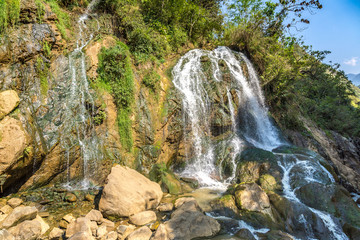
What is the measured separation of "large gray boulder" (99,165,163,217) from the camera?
17.1 feet

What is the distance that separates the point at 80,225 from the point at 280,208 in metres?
5.69

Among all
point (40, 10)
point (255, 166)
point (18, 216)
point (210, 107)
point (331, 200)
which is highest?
point (40, 10)

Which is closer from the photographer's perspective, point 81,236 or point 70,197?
point 81,236

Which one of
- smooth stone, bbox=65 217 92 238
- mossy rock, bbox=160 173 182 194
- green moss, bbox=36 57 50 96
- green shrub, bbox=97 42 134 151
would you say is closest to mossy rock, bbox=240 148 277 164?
mossy rock, bbox=160 173 182 194

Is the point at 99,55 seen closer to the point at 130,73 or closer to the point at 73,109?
the point at 130,73

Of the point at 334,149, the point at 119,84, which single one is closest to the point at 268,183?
the point at 119,84

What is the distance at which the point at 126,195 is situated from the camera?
213 inches

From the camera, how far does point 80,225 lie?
14.2 feet

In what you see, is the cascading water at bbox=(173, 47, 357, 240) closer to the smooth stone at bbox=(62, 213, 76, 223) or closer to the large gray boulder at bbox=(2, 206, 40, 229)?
the smooth stone at bbox=(62, 213, 76, 223)

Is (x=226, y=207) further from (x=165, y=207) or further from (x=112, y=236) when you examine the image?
(x=112, y=236)

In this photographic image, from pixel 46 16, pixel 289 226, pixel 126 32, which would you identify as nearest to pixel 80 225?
pixel 289 226

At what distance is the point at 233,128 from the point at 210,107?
187 cm

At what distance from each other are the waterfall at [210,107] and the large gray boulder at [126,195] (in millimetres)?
2858

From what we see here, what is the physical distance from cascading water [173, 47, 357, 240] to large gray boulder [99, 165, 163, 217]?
88.2 inches
